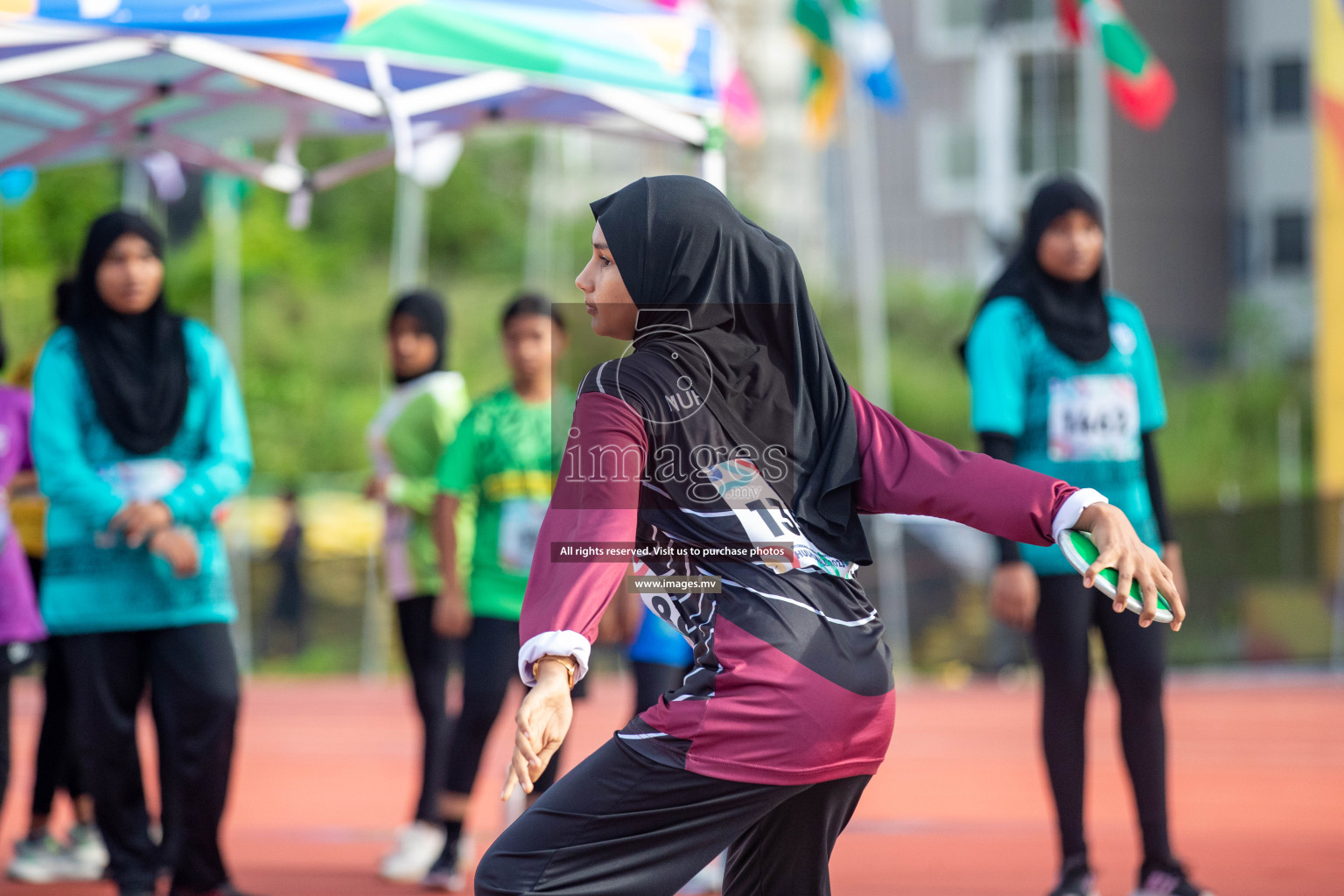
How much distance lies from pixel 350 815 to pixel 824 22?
20.5 ft

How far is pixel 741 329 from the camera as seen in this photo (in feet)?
7.93

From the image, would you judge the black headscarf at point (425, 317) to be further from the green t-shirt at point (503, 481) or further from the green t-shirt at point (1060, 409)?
the green t-shirt at point (1060, 409)

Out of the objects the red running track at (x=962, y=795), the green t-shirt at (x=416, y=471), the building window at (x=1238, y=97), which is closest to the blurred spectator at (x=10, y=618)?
the red running track at (x=962, y=795)

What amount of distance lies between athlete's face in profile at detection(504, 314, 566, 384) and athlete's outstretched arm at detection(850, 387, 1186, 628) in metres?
2.73

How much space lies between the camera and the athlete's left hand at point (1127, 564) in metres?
2.29

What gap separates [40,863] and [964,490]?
411 centimetres

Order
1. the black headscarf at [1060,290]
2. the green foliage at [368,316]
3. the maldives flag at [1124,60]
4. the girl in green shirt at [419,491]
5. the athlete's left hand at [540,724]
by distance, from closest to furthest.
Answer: the athlete's left hand at [540,724] < the black headscarf at [1060,290] < the girl in green shirt at [419,491] < the maldives flag at [1124,60] < the green foliage at [368,316]

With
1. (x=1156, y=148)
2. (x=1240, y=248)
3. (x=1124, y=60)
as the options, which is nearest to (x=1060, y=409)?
(x=1124, y=60)

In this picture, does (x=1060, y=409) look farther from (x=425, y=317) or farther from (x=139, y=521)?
(x=139, y=521)

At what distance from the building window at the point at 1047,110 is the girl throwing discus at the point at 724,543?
23.1 metres

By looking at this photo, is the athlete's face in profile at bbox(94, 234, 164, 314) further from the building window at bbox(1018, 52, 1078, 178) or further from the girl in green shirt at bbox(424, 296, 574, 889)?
the building window at bbox(1018, 52, 1078, 178)

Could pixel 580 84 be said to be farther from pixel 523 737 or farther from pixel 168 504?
pixel 523 737

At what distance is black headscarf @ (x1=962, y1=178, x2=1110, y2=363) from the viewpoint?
4.54 meters

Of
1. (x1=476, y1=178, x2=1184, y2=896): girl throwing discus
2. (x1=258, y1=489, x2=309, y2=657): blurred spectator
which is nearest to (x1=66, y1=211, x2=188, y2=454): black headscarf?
(x1=476, y1=178, x2=1184, y2=896): girl throwing discus
